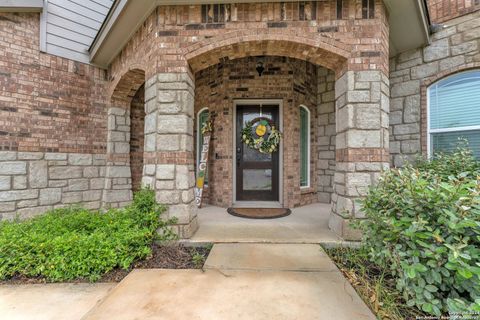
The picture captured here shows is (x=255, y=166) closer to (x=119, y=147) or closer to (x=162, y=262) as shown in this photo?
(x=162, y=262)

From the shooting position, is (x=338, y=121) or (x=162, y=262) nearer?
(x=162, y=262)

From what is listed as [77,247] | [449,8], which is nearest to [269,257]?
[77,247]

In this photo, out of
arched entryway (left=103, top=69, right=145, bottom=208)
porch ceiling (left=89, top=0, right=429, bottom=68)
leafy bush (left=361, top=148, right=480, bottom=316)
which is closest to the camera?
leafy bush (left=361, top=148, right=480, bottom=316)

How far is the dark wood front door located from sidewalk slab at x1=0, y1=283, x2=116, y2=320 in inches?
115

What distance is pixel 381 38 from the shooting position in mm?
2611

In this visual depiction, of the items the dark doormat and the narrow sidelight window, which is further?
the dark doormat

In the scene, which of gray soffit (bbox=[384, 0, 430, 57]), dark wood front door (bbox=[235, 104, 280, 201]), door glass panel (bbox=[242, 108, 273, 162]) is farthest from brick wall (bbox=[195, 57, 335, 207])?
gray soffit (bbox=[384, 0, 430, 57])

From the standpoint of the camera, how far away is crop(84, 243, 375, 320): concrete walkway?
1490 millimetres

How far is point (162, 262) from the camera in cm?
225

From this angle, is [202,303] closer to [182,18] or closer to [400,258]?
[400,258]

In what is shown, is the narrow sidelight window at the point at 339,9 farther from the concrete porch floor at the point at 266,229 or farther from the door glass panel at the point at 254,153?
the concrete porch floor at the point at 266,229

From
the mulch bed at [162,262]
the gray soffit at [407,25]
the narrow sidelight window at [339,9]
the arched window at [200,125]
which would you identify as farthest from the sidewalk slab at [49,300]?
the gray soffit at [407,25]

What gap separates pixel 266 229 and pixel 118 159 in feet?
10.8

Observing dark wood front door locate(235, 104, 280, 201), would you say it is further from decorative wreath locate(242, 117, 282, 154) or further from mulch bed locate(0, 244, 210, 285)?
mulch bed locate(0, 244, 210, 285)
